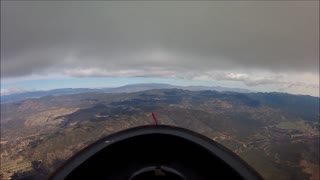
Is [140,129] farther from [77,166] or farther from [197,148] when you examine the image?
[77,166]

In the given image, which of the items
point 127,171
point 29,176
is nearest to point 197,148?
point 127,171

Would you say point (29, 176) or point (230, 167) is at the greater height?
point (230, 167)

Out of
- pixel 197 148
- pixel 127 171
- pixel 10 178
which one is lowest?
pixel 10 178

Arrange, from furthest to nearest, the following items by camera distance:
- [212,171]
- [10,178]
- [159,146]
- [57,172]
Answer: [10,178], [159,146], [212,171], [57,172]

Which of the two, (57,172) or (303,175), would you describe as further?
(303,175)

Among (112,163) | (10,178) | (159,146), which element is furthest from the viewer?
(10,178)

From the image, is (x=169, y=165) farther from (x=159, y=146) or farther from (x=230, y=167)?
(x=230, y=167)
